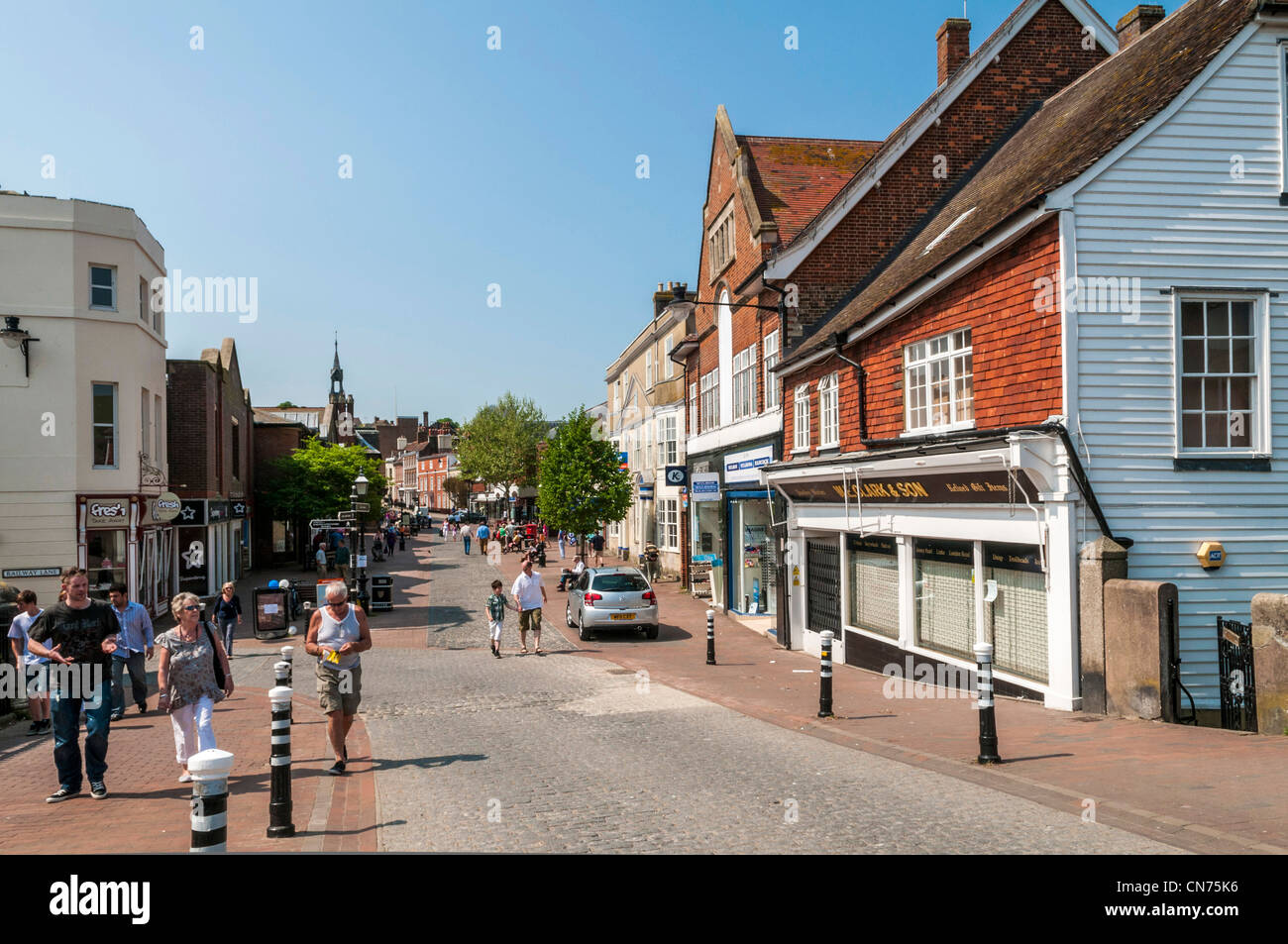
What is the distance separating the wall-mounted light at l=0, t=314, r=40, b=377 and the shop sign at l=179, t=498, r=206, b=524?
6.94 metres

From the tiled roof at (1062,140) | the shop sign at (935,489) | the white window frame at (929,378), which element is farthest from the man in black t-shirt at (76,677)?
the tiled roof at (1062,140)

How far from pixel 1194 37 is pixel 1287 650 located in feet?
26.7

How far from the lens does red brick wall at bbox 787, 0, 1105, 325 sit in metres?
20.3

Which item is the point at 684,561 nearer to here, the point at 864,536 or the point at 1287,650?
the point at 864,536

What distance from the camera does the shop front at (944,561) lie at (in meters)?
11.3

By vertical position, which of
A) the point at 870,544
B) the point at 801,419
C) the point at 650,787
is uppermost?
the point at 801,419

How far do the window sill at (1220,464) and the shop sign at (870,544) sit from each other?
17.3 feet

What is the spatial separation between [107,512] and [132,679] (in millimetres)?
12283

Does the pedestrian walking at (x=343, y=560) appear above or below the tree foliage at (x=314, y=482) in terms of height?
below

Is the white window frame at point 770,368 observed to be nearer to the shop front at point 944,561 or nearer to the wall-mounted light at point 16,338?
the shop front at point 944,561

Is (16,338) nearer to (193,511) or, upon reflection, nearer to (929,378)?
(193,511)

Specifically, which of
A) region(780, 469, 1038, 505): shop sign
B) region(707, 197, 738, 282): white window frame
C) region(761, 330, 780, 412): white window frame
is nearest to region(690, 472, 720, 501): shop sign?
region(761, 330, 780, 412): white window frame

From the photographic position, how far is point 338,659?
9414 mm

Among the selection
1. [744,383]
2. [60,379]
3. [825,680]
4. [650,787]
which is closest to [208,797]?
[650,787]
